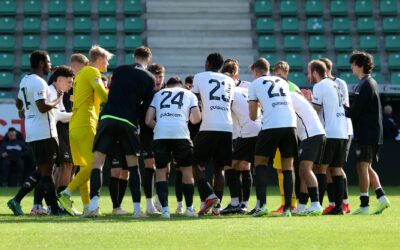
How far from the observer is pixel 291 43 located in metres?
27.2

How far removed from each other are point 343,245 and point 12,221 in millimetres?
4311

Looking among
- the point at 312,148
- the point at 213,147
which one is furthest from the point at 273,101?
the point at 213,147

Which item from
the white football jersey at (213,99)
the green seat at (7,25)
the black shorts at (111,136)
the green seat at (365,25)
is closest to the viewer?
the black shorts at (111,136)

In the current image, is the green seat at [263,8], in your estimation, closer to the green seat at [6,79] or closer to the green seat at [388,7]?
the green seat at [388,7]

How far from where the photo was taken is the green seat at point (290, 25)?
2762 centimetres

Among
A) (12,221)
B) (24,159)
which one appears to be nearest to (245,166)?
(12,221)

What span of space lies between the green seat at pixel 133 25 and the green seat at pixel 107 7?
0.53m

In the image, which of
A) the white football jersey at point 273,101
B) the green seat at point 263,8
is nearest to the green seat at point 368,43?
the green seat at point 263,8

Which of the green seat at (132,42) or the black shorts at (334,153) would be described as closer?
the black shorts at (334,153)

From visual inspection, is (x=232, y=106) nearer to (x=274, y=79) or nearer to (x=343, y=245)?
(x=274, y=79)

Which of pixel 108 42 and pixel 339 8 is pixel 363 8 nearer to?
pixel 339 8

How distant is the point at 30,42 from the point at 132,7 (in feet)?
10.1

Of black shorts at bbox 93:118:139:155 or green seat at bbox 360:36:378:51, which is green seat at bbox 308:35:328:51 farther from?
black shorts at bbox 93:118:139:155

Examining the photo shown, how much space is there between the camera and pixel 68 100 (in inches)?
549
